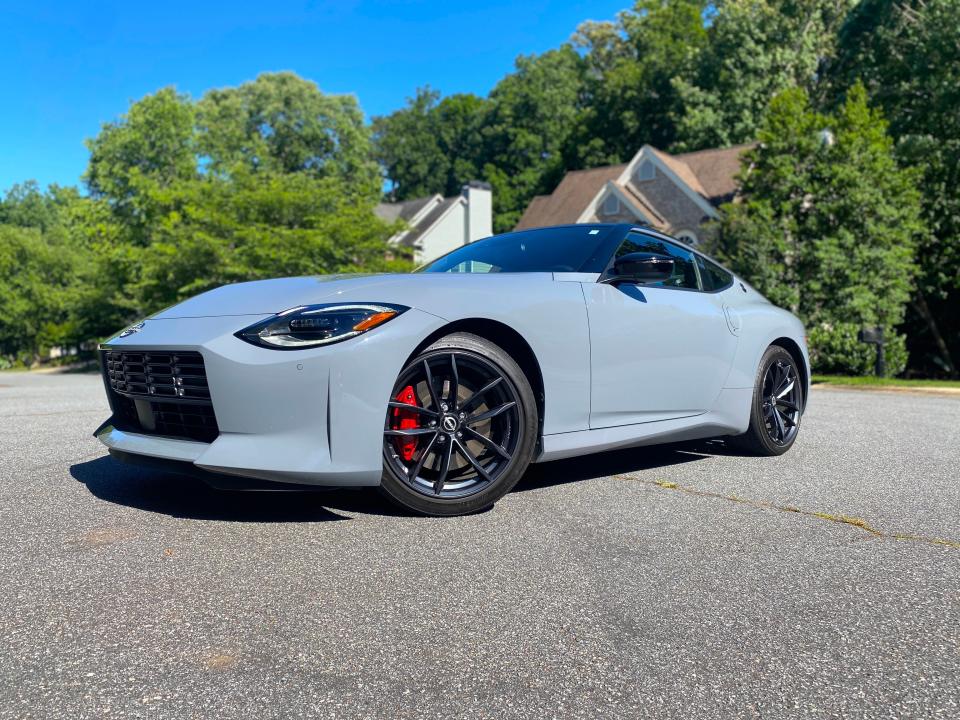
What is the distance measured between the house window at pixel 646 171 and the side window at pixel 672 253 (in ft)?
97.2

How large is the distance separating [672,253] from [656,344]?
890 mm

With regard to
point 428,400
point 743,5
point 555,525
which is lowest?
point 555,525

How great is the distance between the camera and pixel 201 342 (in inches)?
124

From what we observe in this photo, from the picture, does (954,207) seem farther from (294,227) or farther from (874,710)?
(874,710)

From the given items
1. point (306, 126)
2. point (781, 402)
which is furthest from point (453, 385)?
point (306, 126)

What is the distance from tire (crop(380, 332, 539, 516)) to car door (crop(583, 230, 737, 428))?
0.51 m

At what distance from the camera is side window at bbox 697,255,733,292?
494 cm

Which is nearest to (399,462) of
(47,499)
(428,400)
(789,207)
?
(428,400)

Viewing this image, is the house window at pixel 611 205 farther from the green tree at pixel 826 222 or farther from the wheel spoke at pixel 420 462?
the wheel spoke at pixel 420 462

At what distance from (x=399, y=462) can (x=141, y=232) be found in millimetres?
34090

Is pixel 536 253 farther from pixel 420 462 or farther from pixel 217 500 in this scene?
pixel 217 500

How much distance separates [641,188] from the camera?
33.7 m

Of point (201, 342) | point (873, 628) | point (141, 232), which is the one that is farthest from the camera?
point (141, 232)

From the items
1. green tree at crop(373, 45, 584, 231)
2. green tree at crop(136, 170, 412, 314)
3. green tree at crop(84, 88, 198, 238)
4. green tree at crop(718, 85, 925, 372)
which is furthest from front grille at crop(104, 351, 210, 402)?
green tree at crop(373, 45, 584, 231)
